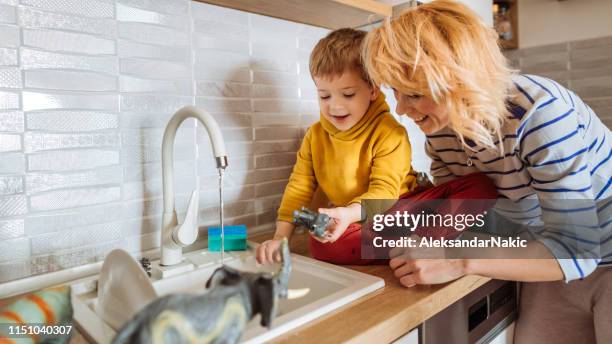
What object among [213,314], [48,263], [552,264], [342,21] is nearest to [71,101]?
[48,263]

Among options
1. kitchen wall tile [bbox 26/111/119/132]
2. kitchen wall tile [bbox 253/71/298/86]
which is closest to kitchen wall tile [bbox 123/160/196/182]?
kitchen wall tile [bbox 26/111/119/132]

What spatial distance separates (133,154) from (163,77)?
0.64 ft

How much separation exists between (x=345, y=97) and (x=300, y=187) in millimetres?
263

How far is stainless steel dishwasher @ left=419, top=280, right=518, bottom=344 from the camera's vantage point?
31.2 inches

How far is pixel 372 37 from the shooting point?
839mm

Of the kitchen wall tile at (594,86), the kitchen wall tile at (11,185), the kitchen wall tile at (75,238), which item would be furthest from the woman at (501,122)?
the kitchen wall tile at (594,86)

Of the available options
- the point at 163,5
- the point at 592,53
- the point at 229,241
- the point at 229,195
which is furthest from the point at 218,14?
the point at 592,53

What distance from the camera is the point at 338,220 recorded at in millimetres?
869

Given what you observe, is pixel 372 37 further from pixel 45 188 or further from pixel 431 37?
pixel 45 188

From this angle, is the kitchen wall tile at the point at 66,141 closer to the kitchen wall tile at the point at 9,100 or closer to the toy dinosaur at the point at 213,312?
the kitchen wall tile at the point at 9,100

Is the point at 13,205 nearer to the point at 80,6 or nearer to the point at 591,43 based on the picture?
the point at 80,6

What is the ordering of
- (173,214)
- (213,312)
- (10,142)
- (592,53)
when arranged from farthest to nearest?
1. (592,53)
2. (173,214)
3. (10,142)
4. (213,312)

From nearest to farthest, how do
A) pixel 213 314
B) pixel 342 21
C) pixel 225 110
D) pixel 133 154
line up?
pixel 213 314 < pixel 133 154 < pixel 225 110 < pixel 342 21

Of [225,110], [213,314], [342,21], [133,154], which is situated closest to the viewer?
[213,314]
